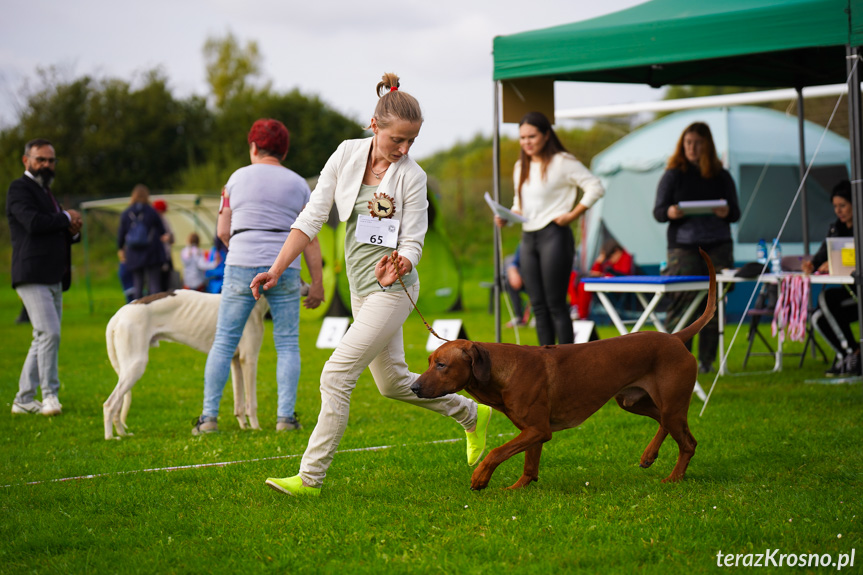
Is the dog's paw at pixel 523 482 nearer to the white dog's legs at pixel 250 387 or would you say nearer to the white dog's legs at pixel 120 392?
the white dog's legs at pixel 250 387

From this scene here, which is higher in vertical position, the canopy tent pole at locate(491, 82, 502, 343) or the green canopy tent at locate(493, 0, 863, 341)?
the green canopy tent at locate(493, 0, 863, 341)

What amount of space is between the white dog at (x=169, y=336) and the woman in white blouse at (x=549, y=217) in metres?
2.09

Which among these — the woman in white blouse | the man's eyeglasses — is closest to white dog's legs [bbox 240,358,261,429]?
the woman in white blouse

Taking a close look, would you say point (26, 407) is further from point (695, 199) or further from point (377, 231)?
point (695, 199)

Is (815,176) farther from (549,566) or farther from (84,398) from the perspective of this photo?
(549,566)

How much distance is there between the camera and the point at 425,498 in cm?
390

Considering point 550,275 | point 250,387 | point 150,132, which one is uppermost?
point 150,132

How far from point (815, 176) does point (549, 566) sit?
450 inches

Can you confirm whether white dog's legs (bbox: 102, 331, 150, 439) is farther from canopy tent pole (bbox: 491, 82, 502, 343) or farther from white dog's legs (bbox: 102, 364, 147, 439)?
canopy tent pole (bbox: 491, 82, 502, 343)

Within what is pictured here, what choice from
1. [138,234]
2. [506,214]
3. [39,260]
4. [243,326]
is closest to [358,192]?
[243,326]

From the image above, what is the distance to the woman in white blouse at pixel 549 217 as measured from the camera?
251 inches

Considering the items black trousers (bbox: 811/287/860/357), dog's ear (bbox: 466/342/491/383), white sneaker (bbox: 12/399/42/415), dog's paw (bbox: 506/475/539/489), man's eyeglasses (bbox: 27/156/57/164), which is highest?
man's eyeglasses (bbox: 27/156/57/164)

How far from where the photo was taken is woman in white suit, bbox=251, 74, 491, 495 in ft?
12.3

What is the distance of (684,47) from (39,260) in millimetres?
5056
